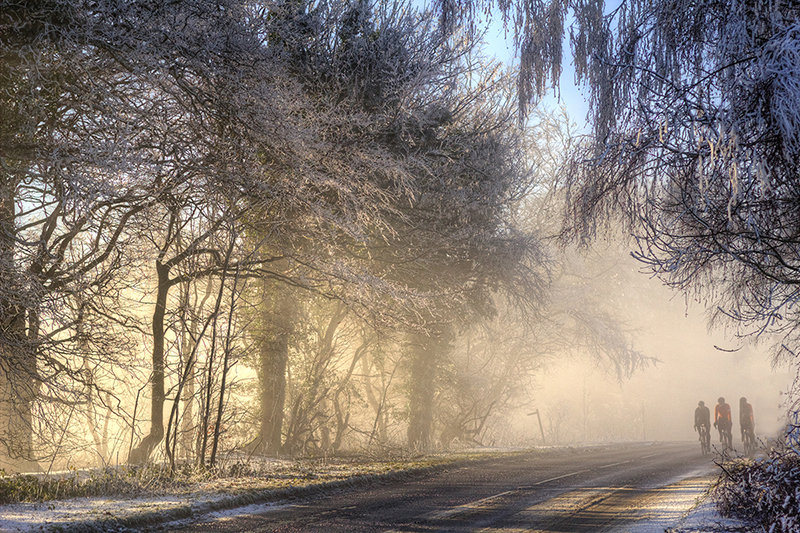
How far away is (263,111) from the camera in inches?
398

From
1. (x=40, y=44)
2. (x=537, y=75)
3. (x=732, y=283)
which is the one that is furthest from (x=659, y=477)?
(x=40, y=44)

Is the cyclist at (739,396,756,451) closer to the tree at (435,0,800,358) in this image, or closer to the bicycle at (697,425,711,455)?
the bicycle at (697,425,711,455)

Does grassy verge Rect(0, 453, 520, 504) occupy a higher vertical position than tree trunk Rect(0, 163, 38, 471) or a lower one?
lower

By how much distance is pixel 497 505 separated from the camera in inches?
340

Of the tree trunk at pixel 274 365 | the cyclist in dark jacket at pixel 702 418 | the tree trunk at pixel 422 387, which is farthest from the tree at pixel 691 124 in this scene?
the cyclist in dark jacket at pixel 702 418

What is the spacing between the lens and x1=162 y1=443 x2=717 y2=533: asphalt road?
23.3ft

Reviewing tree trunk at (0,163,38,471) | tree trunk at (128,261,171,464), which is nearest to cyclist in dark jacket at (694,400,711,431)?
tree trunk at (128,261,171,464)

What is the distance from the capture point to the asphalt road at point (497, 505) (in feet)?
23.3

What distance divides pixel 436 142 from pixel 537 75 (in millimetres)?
6123

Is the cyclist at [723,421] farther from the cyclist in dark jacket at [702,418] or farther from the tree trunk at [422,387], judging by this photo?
the tree trunk at [422,387]

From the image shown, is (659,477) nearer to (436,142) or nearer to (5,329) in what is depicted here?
(436,142)

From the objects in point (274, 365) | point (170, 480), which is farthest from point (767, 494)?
point (274, 365)

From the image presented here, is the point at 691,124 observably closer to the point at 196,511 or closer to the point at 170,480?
the point at 196,511

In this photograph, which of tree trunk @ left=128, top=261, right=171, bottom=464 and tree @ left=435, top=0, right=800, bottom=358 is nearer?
tree @ left=435, top=0, right=800, bottom=358
